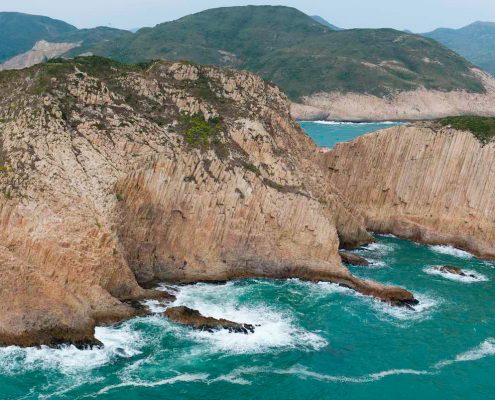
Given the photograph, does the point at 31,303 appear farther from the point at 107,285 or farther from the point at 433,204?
the point at 433,204

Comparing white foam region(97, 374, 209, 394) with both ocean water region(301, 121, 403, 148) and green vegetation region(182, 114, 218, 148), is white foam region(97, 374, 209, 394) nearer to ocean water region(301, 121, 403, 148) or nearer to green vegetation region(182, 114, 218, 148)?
green vegetation region(182, 114, 218, 148)

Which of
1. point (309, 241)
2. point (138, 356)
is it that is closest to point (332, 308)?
point (309, 241)

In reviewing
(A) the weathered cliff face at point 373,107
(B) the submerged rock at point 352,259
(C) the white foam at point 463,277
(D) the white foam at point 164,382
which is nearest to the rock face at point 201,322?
(D) the white foam at point 164,382

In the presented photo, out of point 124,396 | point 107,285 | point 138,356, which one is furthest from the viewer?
point 107,285

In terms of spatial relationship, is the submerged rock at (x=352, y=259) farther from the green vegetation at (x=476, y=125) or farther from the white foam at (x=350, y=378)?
the green vegetation at (x=476, y=125)

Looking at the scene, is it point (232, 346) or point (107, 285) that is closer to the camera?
point (232, 346)

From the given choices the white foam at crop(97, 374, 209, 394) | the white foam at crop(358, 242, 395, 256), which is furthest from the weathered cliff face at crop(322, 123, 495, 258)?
the white foam at crop(97, 374, 209, 394)

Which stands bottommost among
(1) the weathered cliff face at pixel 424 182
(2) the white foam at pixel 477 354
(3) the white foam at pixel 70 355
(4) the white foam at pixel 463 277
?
(3) the white foam at pixel 70 355
